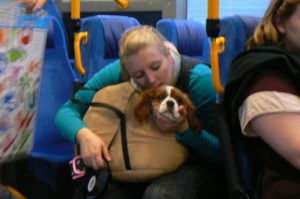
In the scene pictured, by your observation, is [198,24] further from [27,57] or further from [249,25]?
[27,57]

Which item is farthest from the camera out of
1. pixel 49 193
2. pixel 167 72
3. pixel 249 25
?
pixel 49 193

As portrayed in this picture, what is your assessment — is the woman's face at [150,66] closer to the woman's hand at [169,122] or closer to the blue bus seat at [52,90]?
the woman's hand at [169,122]

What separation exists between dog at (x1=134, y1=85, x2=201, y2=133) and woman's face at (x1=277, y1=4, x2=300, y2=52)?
1.05ft

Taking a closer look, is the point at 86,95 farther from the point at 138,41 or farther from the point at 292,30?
the point at 292,30

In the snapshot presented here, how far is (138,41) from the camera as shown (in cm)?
122

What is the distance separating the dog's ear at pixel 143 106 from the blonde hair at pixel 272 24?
32 cm

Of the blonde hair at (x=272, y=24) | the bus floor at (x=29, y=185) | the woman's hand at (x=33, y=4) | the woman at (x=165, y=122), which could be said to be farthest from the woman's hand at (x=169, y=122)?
the bus floor at (x=29, y=185)

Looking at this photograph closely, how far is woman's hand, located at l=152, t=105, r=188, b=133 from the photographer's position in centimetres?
116

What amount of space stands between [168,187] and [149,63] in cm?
36

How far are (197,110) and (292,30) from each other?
15.8 inches

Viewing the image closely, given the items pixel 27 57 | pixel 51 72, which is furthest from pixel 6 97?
pixel 51 72

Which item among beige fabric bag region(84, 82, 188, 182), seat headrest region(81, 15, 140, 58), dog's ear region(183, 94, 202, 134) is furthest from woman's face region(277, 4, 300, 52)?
seat headrest region(81, 15, 140, 58)

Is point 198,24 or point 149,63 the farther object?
point 198,24

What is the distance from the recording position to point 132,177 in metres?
1.20
